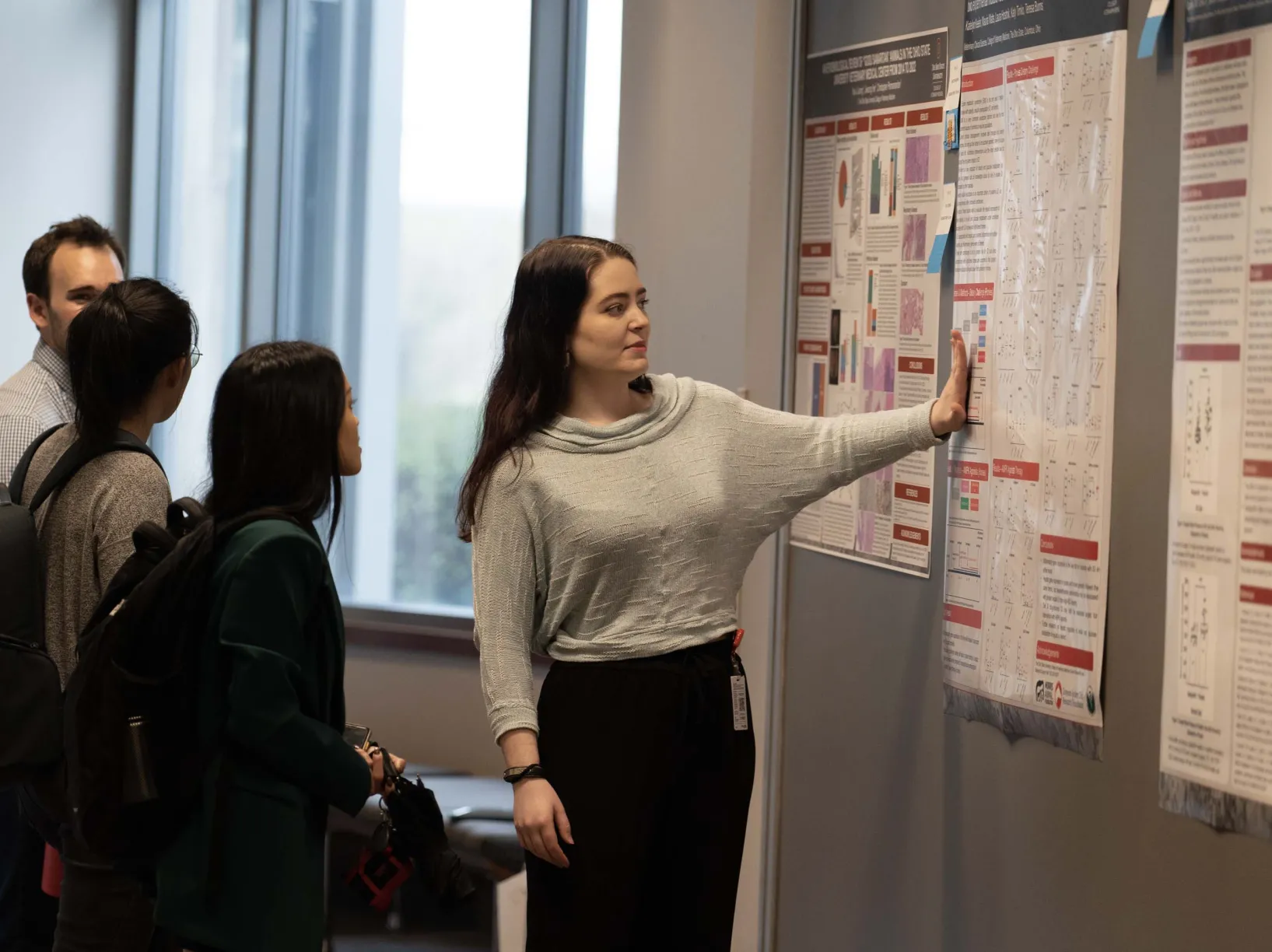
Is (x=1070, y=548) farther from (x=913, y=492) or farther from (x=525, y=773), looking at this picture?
(x=525, y=773)

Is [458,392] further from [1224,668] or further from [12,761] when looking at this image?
[1224,668]

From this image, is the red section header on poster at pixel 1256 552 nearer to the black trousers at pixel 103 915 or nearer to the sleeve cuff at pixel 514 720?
the sleeve cuff at pixel 514 720

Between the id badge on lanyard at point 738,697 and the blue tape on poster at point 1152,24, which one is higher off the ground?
the blue tape on poster at point 1152,24

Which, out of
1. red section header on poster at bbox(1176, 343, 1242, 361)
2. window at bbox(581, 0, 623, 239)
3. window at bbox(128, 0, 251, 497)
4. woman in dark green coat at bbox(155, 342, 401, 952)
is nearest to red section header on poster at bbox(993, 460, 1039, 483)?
red section header on poster at bbox(1176, 343, 1242, 361)

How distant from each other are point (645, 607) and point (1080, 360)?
0.72m

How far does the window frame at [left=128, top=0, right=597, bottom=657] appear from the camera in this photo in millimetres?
3779

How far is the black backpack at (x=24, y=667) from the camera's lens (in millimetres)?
1954

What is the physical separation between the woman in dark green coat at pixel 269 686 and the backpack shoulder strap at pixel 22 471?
1.75ft

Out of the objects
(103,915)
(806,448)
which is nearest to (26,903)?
(103,915)

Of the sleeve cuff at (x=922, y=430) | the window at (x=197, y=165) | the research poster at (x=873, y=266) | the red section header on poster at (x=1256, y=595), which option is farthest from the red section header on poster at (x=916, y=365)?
the window at (x=197, y=165)

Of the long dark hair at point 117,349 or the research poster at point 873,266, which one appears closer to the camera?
the long dark hair at point 117,349

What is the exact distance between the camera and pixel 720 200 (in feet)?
9.25

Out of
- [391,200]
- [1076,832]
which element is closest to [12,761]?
[1076,832]

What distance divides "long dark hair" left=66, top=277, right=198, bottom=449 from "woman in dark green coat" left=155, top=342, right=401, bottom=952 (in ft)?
0.92
